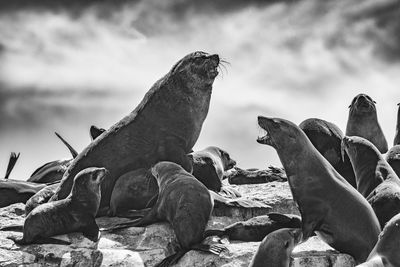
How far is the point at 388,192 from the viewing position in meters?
11.7

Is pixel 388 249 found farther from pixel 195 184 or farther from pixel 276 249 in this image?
pixel 195 184

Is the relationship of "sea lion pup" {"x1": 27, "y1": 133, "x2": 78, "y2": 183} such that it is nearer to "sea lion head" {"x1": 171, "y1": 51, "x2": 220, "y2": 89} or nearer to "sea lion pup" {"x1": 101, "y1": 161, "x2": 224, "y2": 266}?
"sea lion head" {"x1": 171, "y1": 51, "x2": 220, "y2": 89}

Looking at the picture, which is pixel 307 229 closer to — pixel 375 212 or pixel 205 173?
pixel 375 212

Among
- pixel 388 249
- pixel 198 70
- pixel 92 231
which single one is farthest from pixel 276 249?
pixel 198 70

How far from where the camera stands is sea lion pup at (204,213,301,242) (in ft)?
36.1

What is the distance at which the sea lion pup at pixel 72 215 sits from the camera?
1112cm

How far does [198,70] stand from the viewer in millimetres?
13938

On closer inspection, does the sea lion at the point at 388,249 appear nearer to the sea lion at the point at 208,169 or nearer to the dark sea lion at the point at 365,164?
the dark sea lion at the point at 365,164

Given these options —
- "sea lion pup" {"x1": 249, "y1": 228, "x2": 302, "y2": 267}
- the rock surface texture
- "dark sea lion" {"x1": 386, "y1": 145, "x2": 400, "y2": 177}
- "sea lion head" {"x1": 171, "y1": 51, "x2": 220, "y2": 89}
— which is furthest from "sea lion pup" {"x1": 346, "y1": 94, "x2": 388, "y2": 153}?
"sea lion pup" {"x1": 249, "y1": 228, "x2": 302, "y2": 267}

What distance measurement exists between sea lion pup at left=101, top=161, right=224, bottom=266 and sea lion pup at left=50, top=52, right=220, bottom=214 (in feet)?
3.12

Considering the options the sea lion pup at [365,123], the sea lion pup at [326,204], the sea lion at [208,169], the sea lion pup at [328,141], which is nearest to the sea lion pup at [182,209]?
the sea lion pup at [326,204]

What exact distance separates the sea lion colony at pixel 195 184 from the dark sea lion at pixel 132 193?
0.01 m

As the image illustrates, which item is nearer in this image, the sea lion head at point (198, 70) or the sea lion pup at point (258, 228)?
the sea lion pup at point (258, 228)

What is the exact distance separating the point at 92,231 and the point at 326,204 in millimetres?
2831
